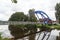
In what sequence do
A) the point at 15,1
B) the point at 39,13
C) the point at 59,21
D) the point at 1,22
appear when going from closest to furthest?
1. the point at 15,1
2. the point at 1,22
3. the point at 39,13
4. the point at 59,21

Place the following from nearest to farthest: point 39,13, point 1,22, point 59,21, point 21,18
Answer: point 1,22 → point 39,13 → point 21,18 → point 59,21

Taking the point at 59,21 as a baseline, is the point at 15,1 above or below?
above

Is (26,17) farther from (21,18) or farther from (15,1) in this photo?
(15,1)

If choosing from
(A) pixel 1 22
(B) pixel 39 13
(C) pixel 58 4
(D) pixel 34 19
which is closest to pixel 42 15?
(B) pixel 39 13

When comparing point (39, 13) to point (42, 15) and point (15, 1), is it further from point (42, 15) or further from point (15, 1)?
point (15, 1)

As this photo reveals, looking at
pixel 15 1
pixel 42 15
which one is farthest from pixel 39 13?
pixel 15 1

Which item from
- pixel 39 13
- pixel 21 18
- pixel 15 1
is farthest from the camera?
pixel 21 18

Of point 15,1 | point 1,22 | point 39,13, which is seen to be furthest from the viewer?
point 39,13

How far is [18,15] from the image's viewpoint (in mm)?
74750

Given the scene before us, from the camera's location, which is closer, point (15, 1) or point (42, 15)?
point (15, 1)

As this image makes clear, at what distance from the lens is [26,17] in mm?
73688

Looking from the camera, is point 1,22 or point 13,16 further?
point 13,16

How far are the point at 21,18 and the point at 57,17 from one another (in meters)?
13.5

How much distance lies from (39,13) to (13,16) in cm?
1508
